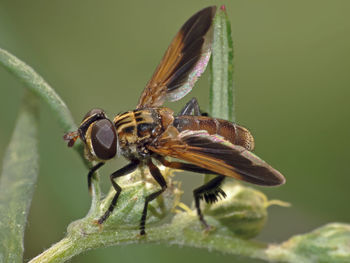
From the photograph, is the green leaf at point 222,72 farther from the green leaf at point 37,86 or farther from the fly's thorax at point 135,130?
the green leaf at point 37,86

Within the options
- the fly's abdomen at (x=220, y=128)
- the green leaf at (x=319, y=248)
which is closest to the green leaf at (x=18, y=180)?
the fly's abdomen at (x=220, y=128)

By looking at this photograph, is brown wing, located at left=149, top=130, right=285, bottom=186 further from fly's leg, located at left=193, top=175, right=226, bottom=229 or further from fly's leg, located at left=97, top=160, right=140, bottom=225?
fly's leg, located at left=193, top=175, right=226, bottom=229

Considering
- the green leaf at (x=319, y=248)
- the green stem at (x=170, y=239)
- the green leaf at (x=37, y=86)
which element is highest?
the green leaf at (x=37, y=86)

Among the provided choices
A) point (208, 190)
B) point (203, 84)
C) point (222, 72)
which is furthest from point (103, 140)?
point (203, 84)

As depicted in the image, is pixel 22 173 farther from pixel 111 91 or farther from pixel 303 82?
pixel 303 82

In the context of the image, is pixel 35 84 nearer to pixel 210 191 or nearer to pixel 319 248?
pixel 210 191

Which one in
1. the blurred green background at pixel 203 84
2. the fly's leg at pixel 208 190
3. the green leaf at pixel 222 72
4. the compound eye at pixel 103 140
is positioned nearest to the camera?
the compound eye at pixel 103 140

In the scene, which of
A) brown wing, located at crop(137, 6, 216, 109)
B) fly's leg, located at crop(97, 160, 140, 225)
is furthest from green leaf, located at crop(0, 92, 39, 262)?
brown wing, located at crop(137, 6, 216, 109)
